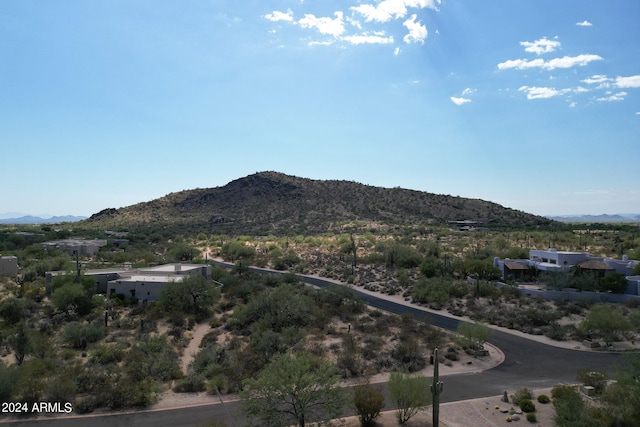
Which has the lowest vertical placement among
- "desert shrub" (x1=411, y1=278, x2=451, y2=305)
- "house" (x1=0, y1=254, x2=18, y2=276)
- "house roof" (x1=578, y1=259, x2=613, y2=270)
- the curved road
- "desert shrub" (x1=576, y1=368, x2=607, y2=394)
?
the curved road

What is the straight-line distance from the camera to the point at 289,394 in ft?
57.0

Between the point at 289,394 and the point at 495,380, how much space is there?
535 inches

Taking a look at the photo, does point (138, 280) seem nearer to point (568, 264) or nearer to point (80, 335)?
point (80, 335)

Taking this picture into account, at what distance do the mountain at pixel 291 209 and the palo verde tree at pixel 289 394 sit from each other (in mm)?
94218

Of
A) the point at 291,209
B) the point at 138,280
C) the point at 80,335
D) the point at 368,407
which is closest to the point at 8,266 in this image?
the point at 138,280

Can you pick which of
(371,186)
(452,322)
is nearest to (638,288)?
(452,322)

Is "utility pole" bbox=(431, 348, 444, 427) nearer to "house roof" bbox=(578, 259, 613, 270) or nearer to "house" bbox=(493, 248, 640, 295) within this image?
"house" bbox=(493, 248, 640, 295)

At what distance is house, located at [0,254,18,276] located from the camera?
52750 mm

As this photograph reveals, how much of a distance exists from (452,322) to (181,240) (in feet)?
240

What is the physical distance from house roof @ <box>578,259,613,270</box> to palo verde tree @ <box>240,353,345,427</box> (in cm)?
4053

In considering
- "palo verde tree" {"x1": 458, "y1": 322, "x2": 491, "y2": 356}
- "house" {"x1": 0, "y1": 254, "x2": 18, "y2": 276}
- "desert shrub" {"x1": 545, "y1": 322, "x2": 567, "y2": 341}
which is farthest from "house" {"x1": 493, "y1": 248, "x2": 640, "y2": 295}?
"house" {"x1": 0, "y1": 254, "x2": 18, "y2": 276}

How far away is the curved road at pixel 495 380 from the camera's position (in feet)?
62.7

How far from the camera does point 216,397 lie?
2202 cm

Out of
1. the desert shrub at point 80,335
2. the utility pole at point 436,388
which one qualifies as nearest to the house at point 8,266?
the desert shrub at point 80,335
